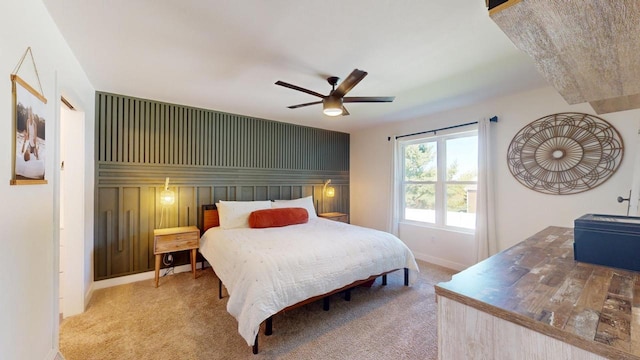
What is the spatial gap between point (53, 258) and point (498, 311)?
261cm

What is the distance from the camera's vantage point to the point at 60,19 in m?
1.73

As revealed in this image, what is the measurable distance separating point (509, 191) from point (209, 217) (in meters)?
4.20

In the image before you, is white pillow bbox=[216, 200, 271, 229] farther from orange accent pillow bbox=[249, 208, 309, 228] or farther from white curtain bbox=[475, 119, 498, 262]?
white curtain bbox=[475, 119, 498, 262]

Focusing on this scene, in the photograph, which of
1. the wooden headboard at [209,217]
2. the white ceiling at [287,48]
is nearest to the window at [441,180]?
the white ceiling at [287,48]

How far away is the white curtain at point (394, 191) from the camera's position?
457 centimetres

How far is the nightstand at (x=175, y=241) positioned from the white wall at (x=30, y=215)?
130 cm

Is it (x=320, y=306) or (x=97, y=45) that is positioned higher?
(x=97, y=45)

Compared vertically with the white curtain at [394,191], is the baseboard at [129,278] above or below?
below

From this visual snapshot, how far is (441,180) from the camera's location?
13.4ft

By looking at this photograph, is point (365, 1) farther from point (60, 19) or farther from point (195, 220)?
point (195, 220)

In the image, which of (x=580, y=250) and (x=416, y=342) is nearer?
(x=580, y=250)

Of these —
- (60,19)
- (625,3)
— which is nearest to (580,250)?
(625,3)

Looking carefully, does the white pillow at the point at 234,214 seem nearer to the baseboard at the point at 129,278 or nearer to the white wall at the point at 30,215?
the baseboard at the point at 129,278

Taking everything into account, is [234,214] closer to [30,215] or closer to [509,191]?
[30,215]
